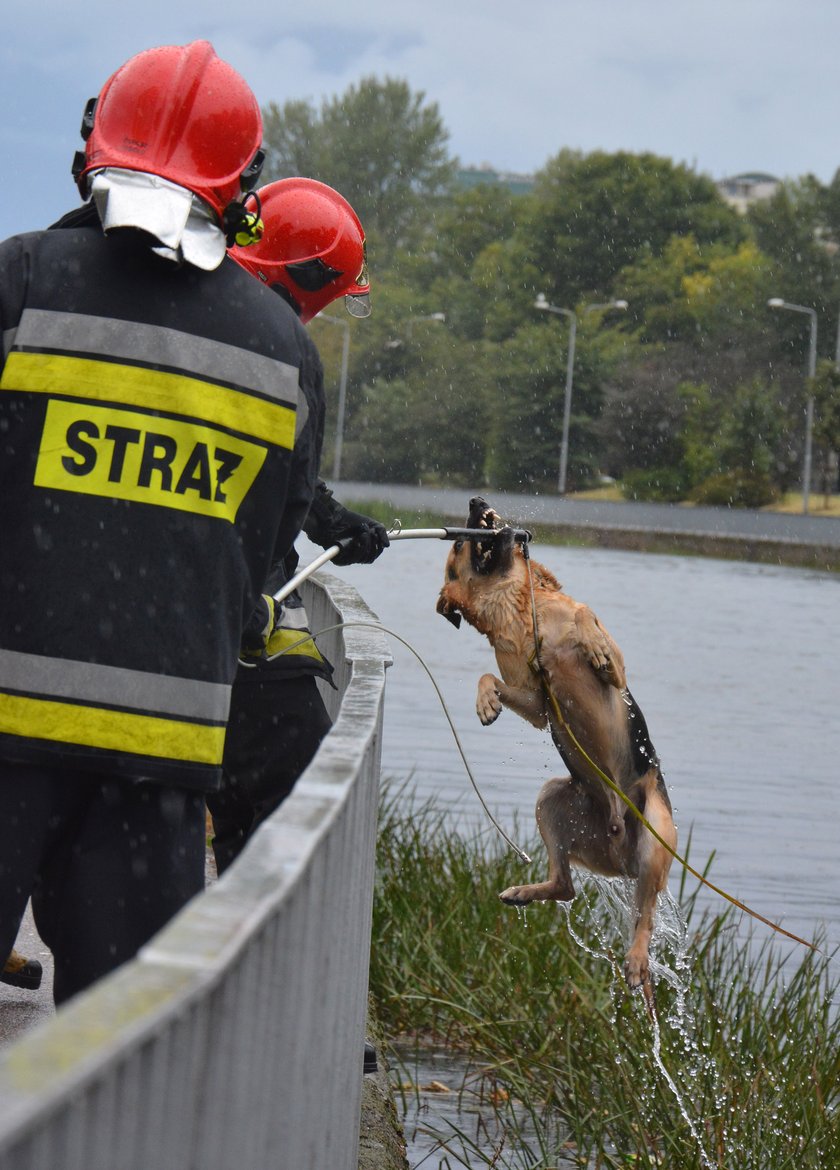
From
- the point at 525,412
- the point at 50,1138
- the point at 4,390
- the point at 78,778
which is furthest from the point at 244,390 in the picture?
the point at 525,412

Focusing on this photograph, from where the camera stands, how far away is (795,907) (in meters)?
10.9

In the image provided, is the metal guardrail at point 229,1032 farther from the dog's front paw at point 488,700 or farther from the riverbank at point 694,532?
the riverbank at point 694,532

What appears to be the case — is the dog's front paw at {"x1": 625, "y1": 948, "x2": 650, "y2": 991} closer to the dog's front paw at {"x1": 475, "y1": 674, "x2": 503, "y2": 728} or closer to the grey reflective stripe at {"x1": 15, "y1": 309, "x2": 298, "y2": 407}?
the dog's front paw at {"x1": 475, "y1": 674, "x2": 503, "y2": 728}

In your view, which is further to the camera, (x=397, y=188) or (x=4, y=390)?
(x=397, y=188)

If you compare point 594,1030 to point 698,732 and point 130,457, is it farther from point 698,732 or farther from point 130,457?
point 698,732

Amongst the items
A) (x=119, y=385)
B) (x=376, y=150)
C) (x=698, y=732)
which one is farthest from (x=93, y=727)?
(x=376, y=150)

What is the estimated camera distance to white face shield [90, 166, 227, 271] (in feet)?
9.44

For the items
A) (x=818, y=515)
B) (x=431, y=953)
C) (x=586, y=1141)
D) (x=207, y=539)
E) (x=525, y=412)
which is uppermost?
(x=525, y=412)

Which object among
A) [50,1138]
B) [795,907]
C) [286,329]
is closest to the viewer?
[50,1138]

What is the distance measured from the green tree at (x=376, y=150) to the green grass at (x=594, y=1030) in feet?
379

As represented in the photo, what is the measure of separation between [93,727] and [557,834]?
9.16ft

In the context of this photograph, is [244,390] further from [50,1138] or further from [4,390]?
[50,1138]

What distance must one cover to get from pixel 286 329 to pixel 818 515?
59.7 meters

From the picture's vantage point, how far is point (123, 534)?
Answer: 2.82 meters
